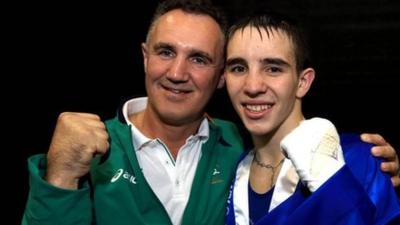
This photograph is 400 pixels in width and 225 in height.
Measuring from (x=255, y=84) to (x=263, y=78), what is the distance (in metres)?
0.03

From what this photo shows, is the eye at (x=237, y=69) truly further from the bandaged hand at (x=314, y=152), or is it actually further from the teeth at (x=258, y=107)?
the bandaged hand at (x=314, y=152)

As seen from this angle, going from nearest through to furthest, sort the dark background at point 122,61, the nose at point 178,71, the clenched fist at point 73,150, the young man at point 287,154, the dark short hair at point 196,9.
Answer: the young man at point 287,154 < the clenched fist at point 73,150 < the nose at point 178,71 < the dark short hair at point 196,9 < the dark background at point 122,61

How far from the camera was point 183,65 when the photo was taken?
1.39 metres

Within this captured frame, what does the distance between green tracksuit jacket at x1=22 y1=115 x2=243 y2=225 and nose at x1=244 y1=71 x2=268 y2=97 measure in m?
0.31

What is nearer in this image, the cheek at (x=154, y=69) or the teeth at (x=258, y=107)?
the teeth at (x=258, y=107)

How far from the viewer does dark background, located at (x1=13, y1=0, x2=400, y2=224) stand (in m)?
2.21

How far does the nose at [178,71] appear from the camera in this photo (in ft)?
4.51

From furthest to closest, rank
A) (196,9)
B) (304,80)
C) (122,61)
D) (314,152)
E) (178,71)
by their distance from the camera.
→ (122,61), (196,9), (178,71), (304,80), (314,152)

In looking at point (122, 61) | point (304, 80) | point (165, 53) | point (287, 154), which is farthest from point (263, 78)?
point (122, 61)

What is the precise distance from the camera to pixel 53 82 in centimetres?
234

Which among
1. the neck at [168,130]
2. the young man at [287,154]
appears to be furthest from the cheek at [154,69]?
the young man at [287,154]

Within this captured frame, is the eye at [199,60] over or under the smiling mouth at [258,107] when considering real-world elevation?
over

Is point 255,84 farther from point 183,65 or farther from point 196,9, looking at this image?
point 196,9

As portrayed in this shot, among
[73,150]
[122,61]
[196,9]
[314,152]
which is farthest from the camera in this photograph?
Answer: [122,61]
